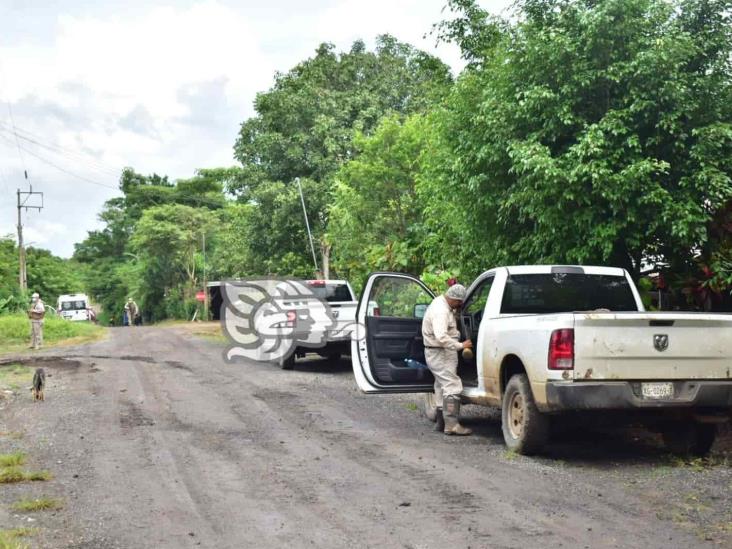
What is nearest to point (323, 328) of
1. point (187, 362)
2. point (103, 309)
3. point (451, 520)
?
point (187, 362)

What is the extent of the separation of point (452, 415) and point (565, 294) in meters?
1.84

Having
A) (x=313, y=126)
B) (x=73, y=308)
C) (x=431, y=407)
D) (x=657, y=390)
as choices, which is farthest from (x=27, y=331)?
(x=657, y=390)

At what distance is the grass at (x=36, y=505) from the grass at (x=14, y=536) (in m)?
0.61

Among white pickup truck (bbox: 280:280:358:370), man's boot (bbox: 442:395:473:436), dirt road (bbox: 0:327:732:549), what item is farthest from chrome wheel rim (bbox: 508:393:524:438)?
white pickup truck (bbox: 280:280:358:370)

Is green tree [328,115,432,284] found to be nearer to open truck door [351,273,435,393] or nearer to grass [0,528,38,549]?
open truck door [351,273,435,393]

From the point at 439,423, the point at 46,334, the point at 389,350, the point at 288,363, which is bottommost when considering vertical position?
the point at 439,423

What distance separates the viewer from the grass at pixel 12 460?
8453 millimetres

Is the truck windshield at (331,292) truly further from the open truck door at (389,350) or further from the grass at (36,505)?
the grass at (36,505)

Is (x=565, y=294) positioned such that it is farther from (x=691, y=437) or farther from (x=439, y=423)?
(x=439, y=423)

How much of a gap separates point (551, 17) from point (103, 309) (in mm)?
74951

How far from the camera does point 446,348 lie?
9703 mm

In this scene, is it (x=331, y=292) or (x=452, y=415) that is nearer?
(x=452, y=415)

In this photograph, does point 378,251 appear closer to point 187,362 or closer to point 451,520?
point 187,362

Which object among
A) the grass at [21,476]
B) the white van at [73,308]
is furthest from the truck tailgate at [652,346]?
the white van at [73,308]
